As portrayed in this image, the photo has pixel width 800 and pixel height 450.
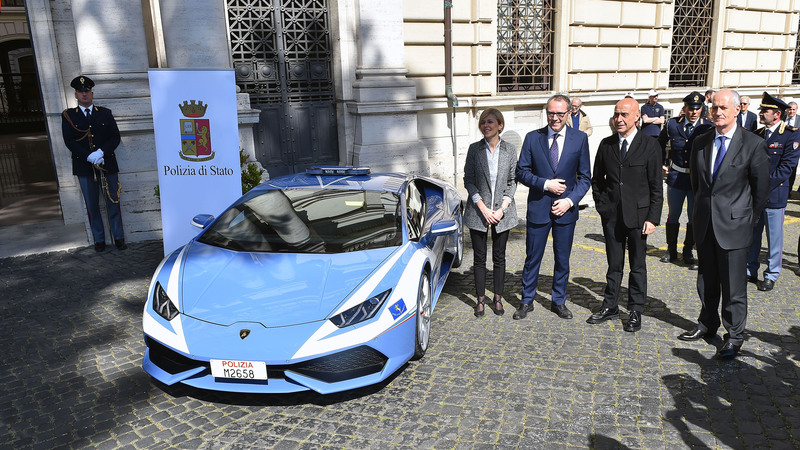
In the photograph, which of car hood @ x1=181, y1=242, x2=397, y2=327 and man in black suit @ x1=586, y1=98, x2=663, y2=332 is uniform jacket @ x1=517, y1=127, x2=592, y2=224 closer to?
man in black suit @ x1=586, y1=98, x2=663, y2=332

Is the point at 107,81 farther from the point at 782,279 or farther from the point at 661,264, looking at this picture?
the point at 782,279

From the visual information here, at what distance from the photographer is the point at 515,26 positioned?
12.8 m

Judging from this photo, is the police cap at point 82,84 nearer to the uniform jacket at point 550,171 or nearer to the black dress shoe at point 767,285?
the uniform jacket at point 550,171

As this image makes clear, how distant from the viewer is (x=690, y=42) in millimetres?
15125

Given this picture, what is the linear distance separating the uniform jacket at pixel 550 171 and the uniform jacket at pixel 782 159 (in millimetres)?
2534

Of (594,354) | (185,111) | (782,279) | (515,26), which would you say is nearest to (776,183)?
(782,279)

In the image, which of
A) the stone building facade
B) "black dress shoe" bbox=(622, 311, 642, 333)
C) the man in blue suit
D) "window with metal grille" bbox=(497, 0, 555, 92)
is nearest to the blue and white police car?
the man in blue suit

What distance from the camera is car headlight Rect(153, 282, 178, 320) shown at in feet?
12.7

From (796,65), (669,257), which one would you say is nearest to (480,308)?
(669,257)

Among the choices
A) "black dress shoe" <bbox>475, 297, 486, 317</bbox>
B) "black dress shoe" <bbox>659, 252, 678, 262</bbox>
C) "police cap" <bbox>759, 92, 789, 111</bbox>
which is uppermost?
"police cap" <bbox>759, 92, 789, 111</bbox>

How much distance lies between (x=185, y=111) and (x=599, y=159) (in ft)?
15.2

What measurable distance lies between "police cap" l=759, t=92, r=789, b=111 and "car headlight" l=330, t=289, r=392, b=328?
191 inches

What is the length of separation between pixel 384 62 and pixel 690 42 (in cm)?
923

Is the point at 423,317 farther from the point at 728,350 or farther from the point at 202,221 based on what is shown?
the point at 728,350
